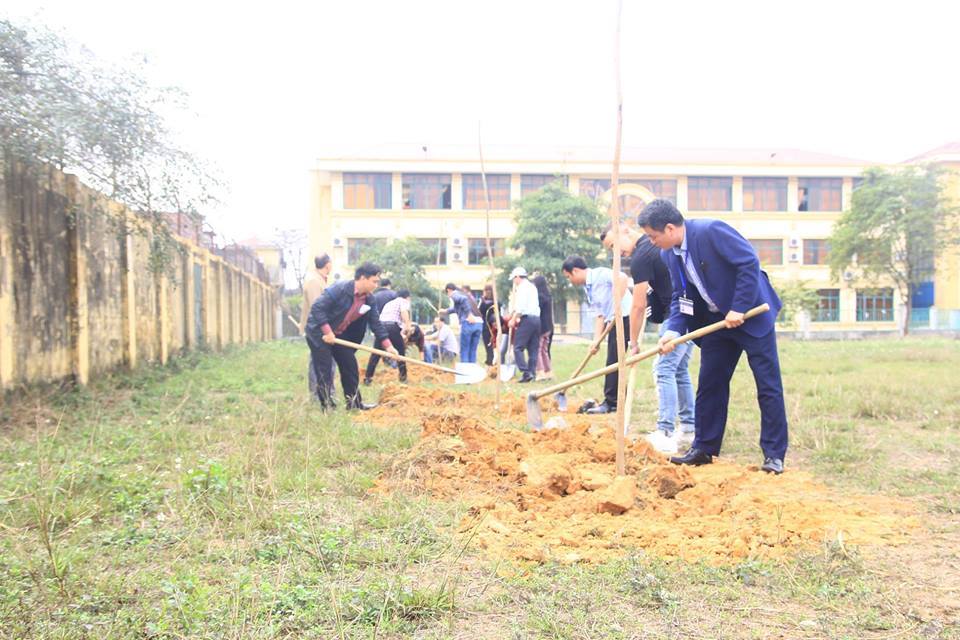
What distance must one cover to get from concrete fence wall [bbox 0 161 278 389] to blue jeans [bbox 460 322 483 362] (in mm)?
4668

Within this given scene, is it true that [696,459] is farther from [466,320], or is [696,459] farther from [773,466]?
[466,320]

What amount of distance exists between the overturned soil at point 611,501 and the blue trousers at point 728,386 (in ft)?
0.71

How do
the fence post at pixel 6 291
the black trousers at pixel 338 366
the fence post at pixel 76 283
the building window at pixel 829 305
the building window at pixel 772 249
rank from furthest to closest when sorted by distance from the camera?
the building window at pixel 772 249
the building window at pixel 829 305
the fence post at pixel 76 283
the black trousers at pixel 338 366
the fence post at pixel 6 291

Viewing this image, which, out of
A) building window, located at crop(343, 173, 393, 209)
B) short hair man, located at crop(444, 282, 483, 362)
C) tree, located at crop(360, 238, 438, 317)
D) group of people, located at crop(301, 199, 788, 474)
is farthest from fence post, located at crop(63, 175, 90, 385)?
building window, located at crop(343, 173, 393, 209)

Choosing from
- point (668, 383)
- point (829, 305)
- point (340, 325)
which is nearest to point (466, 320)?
point (340, 325)

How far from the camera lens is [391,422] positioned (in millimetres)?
6176

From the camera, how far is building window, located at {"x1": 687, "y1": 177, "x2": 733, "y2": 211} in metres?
40.8

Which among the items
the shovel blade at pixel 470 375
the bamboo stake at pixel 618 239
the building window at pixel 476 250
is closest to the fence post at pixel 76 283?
the shovel blade at pixel 470 375

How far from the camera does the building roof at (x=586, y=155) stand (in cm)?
3997

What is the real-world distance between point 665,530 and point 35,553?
2.51 m

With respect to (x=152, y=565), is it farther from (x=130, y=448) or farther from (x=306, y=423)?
(x=306, y=423)

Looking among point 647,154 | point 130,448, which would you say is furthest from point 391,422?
point 647,154

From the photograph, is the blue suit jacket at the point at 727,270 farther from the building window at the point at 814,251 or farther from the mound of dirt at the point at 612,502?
the building window at the point at 814,251

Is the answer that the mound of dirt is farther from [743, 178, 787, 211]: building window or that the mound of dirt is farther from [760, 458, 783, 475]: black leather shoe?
[743, 178, 787, 211]: building window
